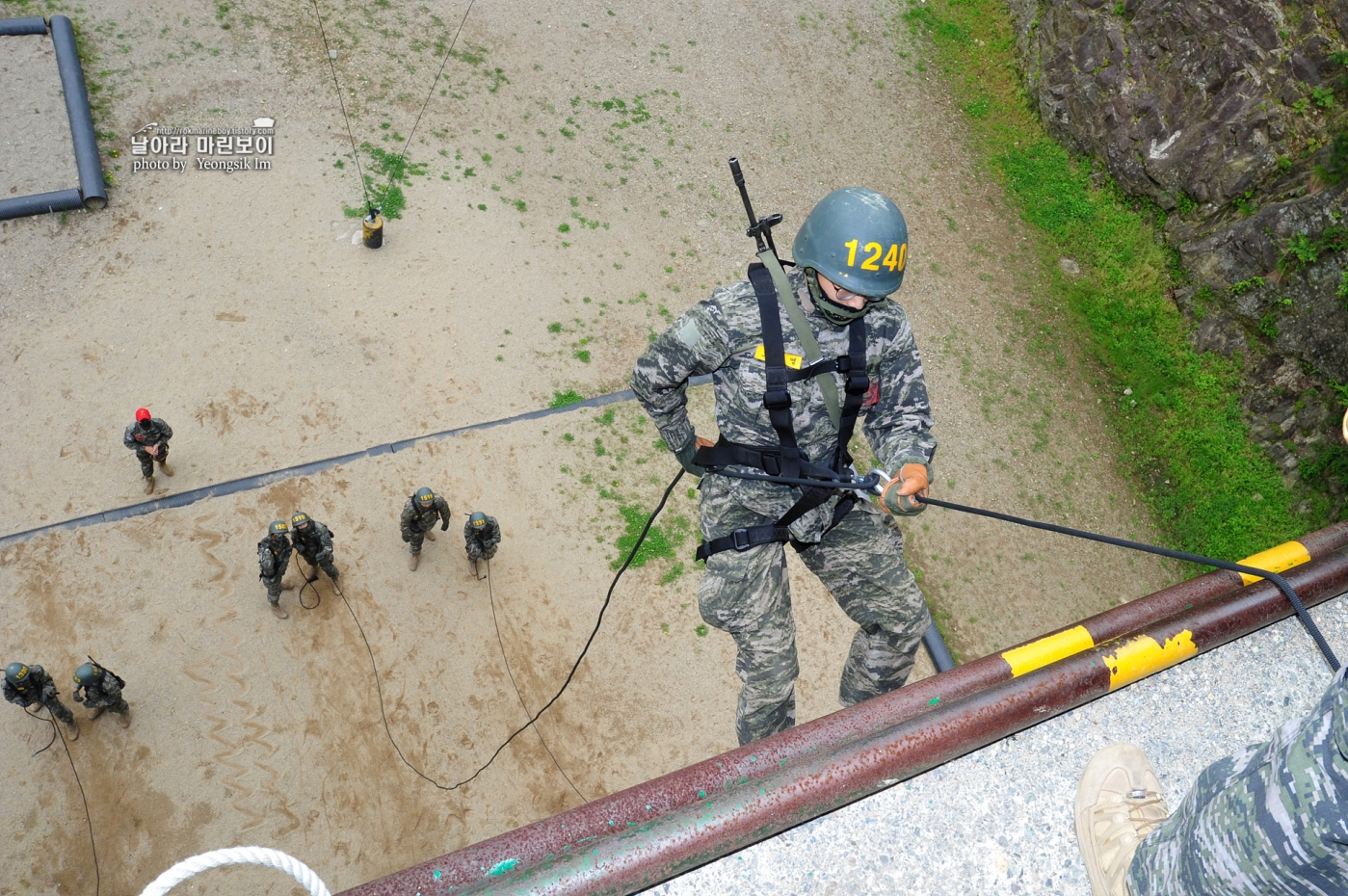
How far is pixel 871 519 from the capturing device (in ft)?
16.3

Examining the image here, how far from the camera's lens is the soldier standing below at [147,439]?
23.4ft

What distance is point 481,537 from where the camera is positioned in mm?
7285

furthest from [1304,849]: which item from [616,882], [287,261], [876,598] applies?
[287,261]

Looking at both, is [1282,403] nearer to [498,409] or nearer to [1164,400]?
A: [1164,400]

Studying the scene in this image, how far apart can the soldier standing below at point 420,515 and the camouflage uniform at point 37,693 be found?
2.63m

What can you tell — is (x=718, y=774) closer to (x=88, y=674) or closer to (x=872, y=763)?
(x=872, y=763)

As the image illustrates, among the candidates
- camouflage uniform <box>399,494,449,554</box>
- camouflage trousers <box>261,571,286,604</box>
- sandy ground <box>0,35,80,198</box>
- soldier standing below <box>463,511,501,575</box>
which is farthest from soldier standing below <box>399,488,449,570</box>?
sandy ground <box>0,35,80,198</box>

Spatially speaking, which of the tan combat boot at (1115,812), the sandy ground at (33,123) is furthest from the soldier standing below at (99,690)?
the tan combat boot at (1115,812)

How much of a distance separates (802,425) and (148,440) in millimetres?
5517

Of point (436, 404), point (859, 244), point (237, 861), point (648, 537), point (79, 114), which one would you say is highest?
point (79, 114)

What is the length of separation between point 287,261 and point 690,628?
225 inches

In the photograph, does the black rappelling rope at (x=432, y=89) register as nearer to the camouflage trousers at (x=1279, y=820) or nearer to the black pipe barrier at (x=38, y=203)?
the black pipe barrier at (x=38, y=203)

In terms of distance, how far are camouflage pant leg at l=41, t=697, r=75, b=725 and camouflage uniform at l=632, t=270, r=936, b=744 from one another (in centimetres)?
488

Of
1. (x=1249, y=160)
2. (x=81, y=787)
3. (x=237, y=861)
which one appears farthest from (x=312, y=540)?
(x=1249, y=160)
